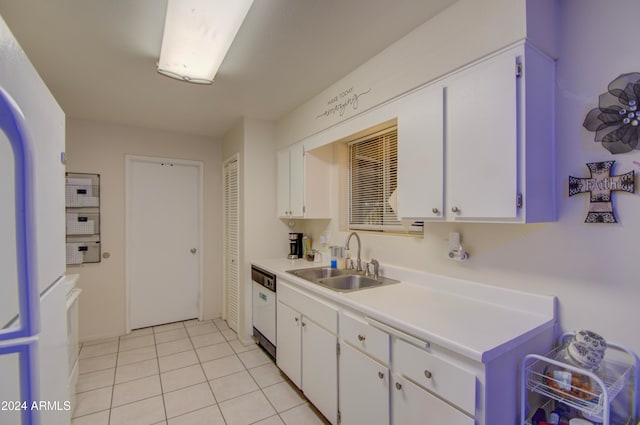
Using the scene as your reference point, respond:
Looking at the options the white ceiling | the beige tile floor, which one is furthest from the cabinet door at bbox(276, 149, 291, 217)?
the beige tile floor

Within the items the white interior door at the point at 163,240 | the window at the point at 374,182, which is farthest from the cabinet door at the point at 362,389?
the white interior door at the point at 163,240

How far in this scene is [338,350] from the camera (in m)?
1.82

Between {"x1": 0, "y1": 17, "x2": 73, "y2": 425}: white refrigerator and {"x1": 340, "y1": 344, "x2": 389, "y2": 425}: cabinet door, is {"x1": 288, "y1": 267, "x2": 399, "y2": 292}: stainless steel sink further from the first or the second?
{"x1": 0, "y1": 17, "x2": 73, "y2": 425}: white refrigerator

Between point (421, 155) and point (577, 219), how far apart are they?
2.57ft

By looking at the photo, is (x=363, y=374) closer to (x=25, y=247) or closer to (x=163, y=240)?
(x=25, y=247)

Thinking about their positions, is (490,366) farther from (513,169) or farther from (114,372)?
(114,372)

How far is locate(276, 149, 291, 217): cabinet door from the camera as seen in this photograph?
10.4 feet

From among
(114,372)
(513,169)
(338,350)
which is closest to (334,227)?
(338,350)

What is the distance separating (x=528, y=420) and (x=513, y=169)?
1.08m

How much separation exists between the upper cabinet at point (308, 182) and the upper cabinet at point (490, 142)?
1.34m

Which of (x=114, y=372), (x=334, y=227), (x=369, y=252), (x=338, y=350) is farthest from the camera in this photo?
(x=334, y=227)

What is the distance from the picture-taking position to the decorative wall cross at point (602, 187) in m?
Result: 1.23

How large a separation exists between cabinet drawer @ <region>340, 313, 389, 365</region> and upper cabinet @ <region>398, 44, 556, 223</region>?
71 centimetres

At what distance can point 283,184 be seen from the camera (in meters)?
3.24
